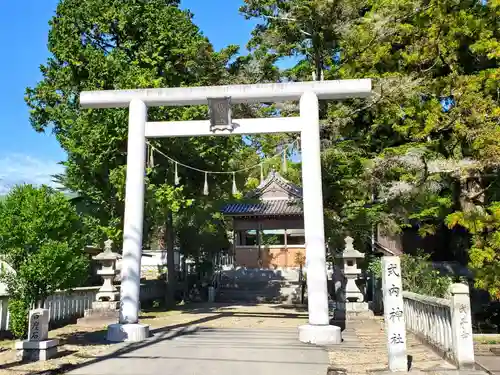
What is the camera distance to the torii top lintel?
424 inches

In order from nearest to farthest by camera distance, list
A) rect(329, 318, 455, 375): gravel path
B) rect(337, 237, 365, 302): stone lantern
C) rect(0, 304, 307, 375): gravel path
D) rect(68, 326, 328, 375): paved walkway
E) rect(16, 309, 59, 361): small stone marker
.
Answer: rect(68, 326, 328, 375): paved walkway
rect(329, 318, 455, 375): gravel path
rect(0, 304, 307, 375): gravel path
rect(16, 309, 59, 361): small stone marker
rect(337, 237, 365, 302): stone lantern

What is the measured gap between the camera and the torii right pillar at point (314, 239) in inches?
389

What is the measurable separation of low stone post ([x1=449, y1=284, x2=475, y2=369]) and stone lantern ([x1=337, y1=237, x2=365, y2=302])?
220 inches

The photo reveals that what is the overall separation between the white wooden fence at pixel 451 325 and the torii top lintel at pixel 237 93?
207 inches

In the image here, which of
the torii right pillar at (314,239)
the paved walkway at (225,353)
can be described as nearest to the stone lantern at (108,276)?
the paved walkway at (225,353)

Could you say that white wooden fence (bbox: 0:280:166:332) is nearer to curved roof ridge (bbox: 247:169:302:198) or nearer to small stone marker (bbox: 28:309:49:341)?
small stone marker (bbox: 28:309:49:341)

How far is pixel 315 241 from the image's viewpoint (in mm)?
10203

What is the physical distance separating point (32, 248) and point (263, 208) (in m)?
21.0

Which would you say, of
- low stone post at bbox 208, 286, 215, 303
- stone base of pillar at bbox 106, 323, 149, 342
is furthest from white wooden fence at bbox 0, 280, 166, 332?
low stone post at bbox 208, 286, 215, 303

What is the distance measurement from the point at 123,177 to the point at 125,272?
4.97 metres

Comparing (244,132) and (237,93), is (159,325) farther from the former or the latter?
(237,93)

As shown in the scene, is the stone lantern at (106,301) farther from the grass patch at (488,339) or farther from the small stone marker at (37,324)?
the grass patch at (488,339)

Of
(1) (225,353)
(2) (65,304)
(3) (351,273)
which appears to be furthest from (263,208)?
(1) (225,353)

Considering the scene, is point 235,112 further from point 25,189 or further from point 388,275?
point 388,275
